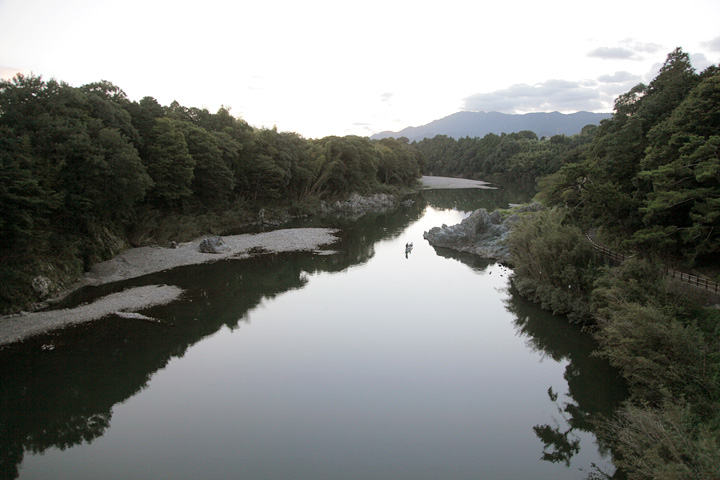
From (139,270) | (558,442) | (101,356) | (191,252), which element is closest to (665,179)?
(558,442)

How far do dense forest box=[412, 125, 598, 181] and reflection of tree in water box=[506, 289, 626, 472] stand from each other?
60.0 m

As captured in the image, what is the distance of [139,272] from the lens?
2253 centimetres

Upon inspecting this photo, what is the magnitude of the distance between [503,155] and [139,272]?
92.6 meters

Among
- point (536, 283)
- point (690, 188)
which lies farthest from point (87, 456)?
point (690, 188)

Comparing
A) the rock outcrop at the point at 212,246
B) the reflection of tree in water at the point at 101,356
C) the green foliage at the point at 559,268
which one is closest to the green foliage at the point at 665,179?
the green foliage at the point at 559,268

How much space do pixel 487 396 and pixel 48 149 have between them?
20889mm

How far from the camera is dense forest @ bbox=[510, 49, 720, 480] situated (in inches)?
336

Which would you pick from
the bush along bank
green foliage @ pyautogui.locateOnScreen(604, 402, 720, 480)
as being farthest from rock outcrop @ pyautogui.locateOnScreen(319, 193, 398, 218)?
green foliage @ pyautogui.locateOnScreen(604, 402, 720, 480)

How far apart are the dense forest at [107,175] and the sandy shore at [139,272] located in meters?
1.09

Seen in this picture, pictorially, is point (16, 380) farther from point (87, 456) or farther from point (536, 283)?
point (536, 283)

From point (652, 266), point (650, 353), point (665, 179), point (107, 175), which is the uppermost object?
point (107, 175)

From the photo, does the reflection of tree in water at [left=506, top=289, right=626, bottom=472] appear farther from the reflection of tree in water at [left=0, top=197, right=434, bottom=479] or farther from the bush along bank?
the reflection of tree in water at [left=0, top=197, right=434, bottom=479]

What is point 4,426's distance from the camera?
1069 centimetres

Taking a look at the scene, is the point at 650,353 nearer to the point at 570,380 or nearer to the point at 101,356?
the point at 570,380
